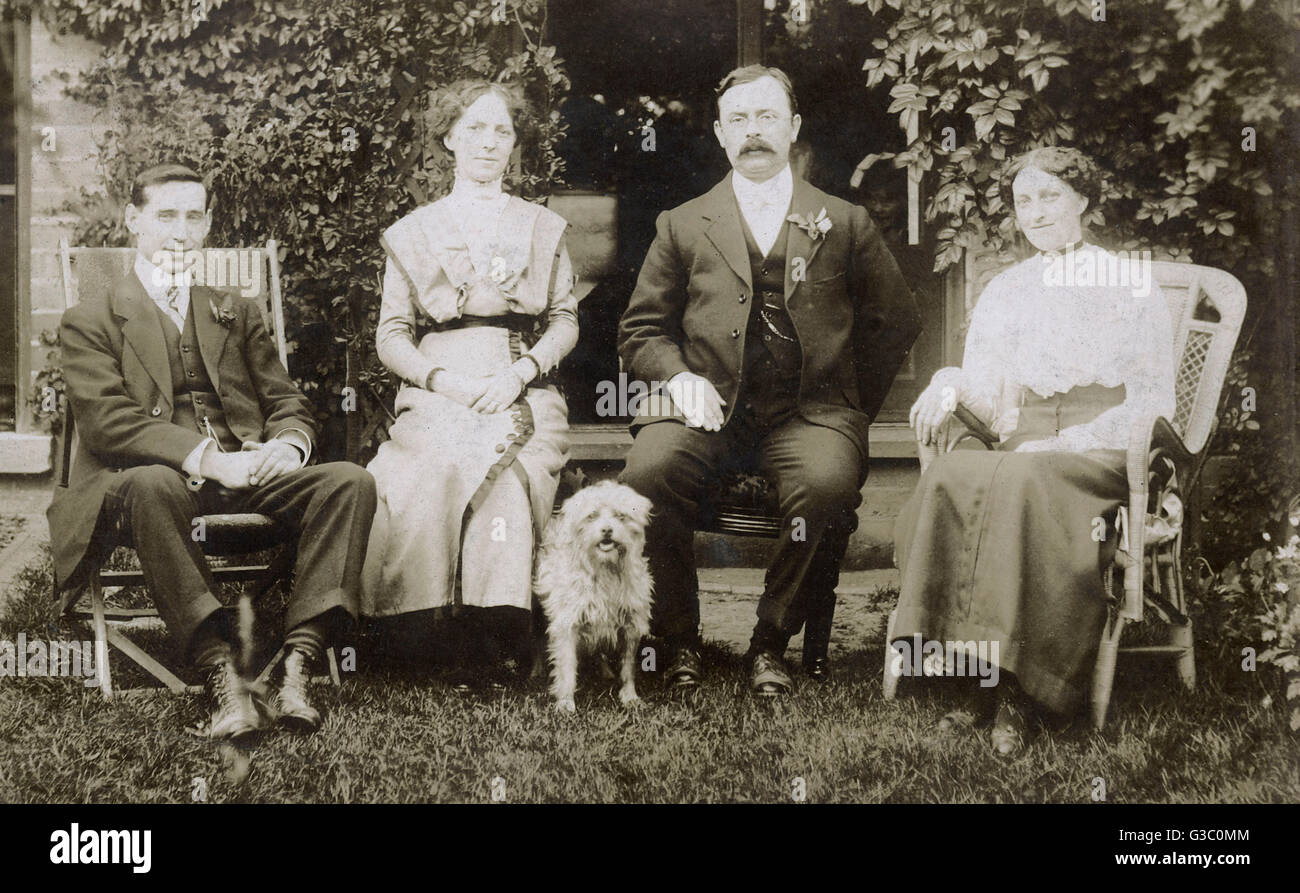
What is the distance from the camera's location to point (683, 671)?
4.01 meters

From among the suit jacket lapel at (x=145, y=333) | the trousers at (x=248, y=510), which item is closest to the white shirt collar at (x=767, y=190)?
the trousers at (x=248, y=510)

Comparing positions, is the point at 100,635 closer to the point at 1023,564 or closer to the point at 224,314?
the point at 224,314

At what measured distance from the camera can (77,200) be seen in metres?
4.41

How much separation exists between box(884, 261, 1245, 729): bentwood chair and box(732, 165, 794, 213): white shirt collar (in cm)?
94

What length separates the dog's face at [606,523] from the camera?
389 cm

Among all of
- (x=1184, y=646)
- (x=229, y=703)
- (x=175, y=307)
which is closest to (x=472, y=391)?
(x=175, y=307)

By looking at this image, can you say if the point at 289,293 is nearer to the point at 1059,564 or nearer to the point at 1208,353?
the point at 1059,564

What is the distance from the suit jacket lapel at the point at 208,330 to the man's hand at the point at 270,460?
0.26 m

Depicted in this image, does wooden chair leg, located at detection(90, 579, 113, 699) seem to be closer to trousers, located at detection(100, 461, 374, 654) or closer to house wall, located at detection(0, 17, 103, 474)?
trousers, located at detection(100, 461, 374, 654)

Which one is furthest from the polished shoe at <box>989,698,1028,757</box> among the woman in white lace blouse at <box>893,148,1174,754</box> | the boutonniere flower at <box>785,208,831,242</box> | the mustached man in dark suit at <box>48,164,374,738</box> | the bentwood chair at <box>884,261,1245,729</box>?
the mustached man in dark suit at <box>48,164,374,738</box>

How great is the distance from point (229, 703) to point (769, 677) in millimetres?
1721

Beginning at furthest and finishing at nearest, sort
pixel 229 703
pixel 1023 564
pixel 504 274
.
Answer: pixel 504 274 < pixel 229 703 < pixel 1023 564
